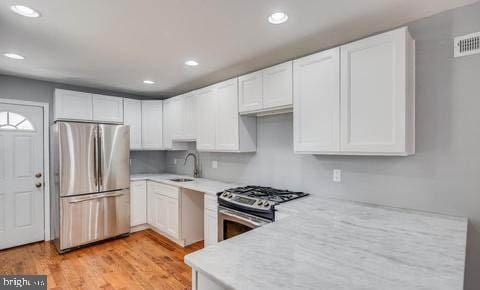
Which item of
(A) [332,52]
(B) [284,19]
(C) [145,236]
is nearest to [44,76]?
(C) [145,236]

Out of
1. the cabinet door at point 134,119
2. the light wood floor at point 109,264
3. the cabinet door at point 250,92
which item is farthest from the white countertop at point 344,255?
the cabinet door at point 134,119

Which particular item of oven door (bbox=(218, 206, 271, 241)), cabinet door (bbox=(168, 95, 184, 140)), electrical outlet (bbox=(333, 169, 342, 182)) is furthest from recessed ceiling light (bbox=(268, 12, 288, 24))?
cabinet door (bbox=(168, 95, 184, 140))

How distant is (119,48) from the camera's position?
246 centimetres

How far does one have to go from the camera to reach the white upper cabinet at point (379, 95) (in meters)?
1.77

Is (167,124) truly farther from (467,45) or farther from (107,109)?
(467,45)

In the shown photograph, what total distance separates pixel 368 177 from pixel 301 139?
0.69m

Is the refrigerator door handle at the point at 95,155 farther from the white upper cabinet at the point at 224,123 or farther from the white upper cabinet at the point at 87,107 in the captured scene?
the white upper cabinet at the point at 224,123

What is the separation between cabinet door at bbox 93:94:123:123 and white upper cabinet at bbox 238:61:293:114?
2.36m

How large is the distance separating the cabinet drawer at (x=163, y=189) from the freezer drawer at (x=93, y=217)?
37cm

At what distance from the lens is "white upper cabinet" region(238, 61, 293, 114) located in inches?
97.3

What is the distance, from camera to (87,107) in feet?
12.4

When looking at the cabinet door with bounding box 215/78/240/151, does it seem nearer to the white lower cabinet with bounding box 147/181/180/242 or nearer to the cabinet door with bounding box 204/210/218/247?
the cabinet door with bounding box 204/210/218/247

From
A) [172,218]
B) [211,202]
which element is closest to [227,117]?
[211,202]

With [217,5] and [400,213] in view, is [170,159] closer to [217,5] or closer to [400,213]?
[217,5]
